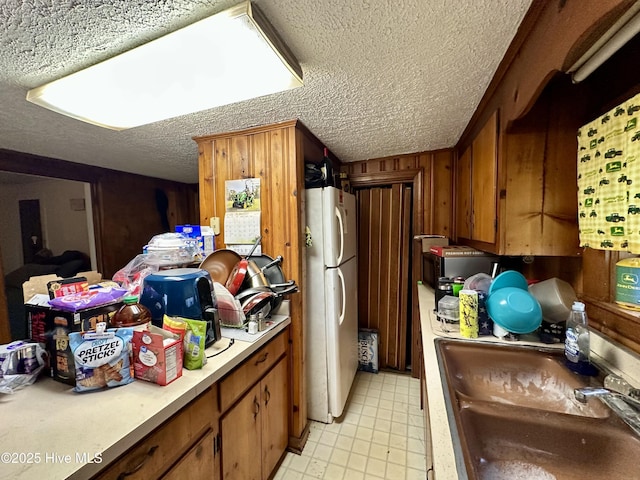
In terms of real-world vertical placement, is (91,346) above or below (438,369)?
above

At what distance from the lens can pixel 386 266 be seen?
2.56 m

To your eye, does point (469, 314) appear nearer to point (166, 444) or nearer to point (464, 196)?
point (464, 196)

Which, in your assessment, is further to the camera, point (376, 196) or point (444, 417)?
point (376, 196)

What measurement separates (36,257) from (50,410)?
251 centimetres

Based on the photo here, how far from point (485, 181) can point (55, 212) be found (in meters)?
3.74

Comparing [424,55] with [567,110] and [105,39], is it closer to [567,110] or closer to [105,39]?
[567,110]

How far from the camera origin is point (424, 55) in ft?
3.19

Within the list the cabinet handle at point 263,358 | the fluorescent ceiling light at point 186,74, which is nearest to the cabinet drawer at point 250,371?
the cabinet handle at point 263,358

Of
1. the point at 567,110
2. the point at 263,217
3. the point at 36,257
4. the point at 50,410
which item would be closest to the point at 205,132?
the point at 263,217

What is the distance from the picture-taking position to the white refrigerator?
1.72 m

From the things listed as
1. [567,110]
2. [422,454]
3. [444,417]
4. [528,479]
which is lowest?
[422,454]

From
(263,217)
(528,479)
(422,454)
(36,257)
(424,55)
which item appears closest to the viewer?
(528,479)

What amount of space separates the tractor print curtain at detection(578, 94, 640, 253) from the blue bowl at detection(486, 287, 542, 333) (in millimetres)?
300

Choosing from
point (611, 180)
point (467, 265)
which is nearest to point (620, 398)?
point (611, 180)
